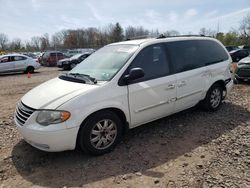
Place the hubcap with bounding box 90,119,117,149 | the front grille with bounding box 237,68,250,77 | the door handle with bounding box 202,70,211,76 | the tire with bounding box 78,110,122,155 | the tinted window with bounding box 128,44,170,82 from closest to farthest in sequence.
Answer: the tire with bounding box 78,110,122,155, the hubcap with bounding box 90,119,117,149, the tinted window with bounding box 128,44,170,82, the door handle with bounding box 202,70,211,76, the front grille with bounding box 237,68,250,77

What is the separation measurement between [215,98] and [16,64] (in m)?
15.2

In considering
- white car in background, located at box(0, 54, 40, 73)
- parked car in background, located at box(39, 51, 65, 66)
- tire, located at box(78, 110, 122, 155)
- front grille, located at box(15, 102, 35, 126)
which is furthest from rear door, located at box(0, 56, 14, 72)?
tire, located at box(78, 110, 122, 155)

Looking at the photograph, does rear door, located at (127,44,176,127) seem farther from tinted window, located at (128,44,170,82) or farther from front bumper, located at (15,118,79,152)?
front bumper, located at (15,118,79,152)

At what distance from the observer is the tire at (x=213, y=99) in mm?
5551

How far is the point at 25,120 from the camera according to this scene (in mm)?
3625

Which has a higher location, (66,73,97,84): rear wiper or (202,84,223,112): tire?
(66,73,97,84): rear wiper

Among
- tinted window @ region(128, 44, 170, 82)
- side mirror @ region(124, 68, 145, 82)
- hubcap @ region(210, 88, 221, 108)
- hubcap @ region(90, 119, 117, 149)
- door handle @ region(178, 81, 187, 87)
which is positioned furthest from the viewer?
hubcap @ region(210, 88, 221, 108)

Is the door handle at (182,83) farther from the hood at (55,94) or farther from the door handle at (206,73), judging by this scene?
the hood at (55,94)

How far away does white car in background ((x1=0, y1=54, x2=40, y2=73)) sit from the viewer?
1688cm

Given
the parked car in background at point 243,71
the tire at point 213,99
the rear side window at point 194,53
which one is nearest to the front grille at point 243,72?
the parked car in background at point 243,71

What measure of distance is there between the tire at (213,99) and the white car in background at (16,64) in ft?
49.6

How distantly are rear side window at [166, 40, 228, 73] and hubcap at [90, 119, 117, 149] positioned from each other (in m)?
1.73

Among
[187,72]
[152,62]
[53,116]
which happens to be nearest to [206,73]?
[187,72]

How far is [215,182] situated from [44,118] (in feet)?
7.93
